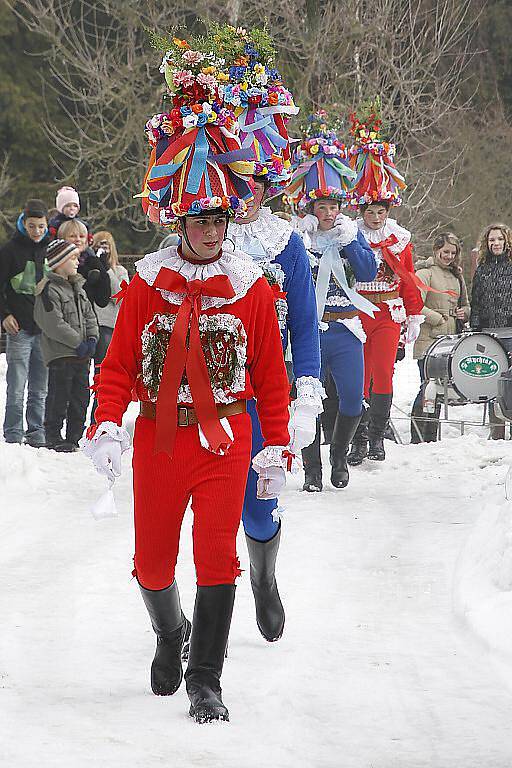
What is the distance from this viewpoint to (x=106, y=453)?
429 cm

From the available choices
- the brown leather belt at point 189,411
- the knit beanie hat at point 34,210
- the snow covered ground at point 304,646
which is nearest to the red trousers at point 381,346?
the snow covered ground at point 304,646

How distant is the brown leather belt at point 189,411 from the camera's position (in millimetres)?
4281

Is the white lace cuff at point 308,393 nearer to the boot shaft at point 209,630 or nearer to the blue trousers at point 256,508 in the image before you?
the blue trousers at point 256,508

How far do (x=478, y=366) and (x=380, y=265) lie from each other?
7.23ft

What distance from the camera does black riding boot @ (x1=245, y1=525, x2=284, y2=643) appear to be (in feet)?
16.7

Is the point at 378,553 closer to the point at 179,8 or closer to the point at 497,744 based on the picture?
the point at 497,744

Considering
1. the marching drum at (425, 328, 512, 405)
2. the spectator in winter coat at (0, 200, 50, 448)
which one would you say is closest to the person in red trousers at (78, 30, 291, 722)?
the spectator in winter coat at (0, 200, 50, 448)

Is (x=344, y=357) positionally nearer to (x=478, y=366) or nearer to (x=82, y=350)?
(x=82, y=350)

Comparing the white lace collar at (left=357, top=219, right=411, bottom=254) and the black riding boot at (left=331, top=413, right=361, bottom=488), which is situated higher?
the white lace collar at (left=357, top=219, right=411, bottom=254)

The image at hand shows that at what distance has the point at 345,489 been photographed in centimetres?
891

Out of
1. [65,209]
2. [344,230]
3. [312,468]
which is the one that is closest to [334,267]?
[344,230]

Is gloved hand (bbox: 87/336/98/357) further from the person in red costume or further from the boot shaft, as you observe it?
the boot shaft

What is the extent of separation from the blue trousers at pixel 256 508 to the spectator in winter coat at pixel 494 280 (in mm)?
7198

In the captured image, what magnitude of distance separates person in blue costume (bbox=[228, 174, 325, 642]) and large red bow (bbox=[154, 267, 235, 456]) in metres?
0.71
